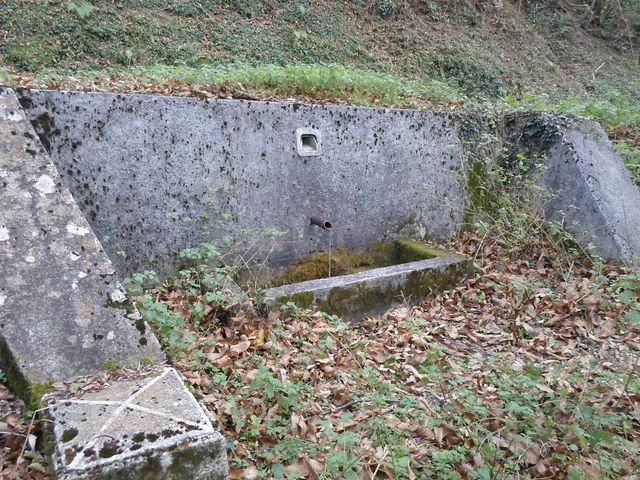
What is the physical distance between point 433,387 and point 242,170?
99.8 inches

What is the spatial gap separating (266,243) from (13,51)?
298 inches

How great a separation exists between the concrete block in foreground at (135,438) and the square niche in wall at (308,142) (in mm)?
3107

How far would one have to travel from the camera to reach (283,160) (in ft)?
15.5

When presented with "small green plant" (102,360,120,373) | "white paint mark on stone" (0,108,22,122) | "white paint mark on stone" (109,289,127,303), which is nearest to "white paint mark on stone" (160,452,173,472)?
"small green plant" (102,360,120,373)

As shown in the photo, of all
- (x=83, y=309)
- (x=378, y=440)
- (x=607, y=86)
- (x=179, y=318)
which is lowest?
(x=378, y=440)

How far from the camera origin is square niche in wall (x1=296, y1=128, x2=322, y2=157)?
4.81 metres

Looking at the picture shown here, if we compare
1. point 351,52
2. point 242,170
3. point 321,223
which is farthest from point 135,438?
point 351,52

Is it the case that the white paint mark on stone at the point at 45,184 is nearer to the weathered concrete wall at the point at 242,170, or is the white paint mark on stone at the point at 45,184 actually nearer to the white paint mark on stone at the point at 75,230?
the white paint mark on stone at the point at 75,230

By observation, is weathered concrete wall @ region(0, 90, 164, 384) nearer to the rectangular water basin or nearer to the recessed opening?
the rectangular water basin

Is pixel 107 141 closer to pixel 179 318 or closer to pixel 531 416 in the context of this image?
pixel 179 318

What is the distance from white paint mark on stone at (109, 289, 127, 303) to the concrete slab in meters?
1.40

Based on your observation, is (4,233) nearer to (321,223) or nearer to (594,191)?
(321,223)

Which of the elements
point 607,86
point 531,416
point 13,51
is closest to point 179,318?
point 531,416

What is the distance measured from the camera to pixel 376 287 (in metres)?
4.43
